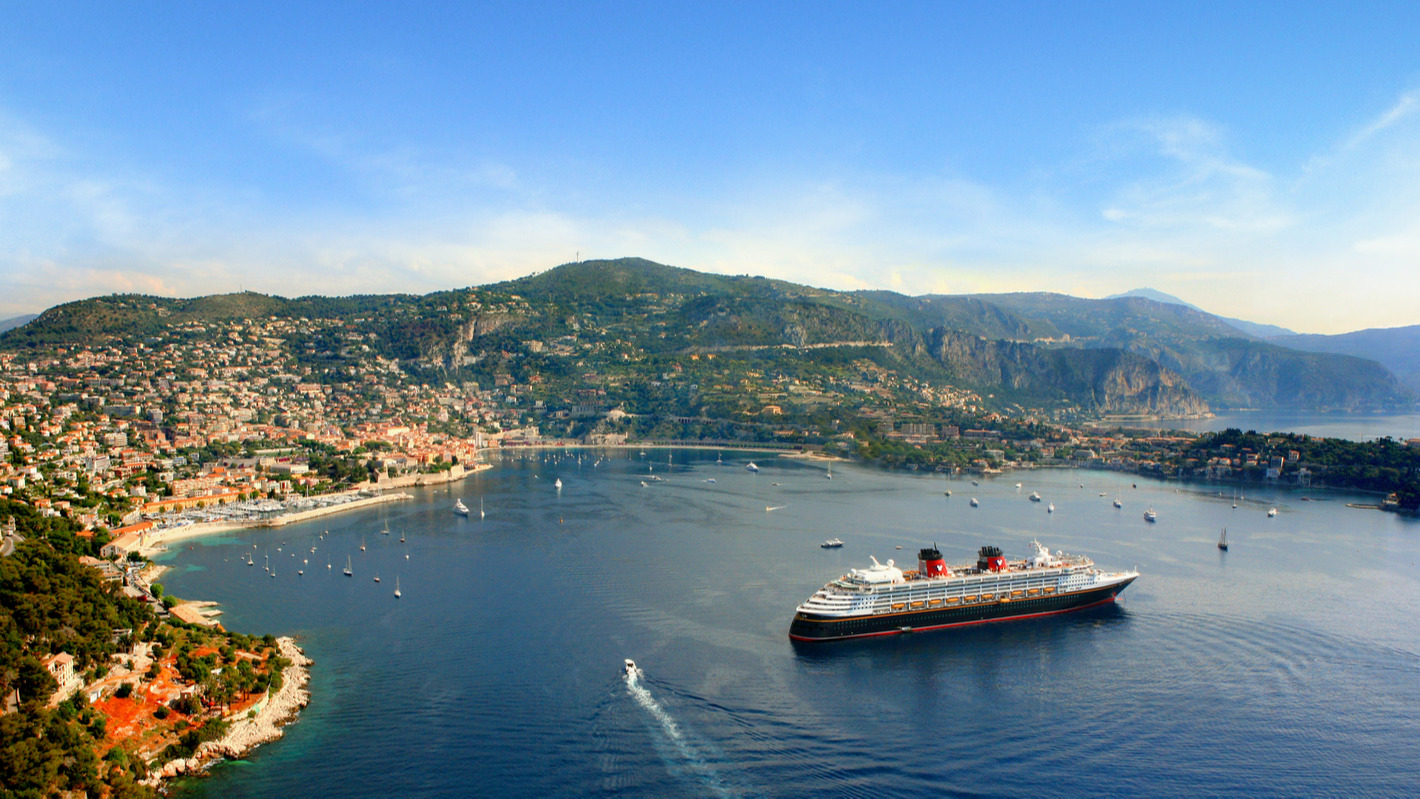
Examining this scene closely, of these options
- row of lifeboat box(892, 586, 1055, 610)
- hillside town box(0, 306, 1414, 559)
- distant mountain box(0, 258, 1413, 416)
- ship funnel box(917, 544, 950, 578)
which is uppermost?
distant mountain box(0, 258, 1413, 416)

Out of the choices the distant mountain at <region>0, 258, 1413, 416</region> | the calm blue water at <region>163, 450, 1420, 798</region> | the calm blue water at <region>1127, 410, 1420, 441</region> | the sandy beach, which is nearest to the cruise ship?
the calm blue water at <region>163, 450, 1420, 798</region>

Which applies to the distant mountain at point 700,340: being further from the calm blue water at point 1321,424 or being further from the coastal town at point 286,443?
the calm blue water at point 1321,424

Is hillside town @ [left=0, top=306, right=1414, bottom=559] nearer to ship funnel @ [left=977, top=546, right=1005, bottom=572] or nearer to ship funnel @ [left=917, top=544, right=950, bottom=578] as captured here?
ship funnel @ [left=917, top=544, right=950, bottom=578]

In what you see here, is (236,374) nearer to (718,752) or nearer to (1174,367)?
(718,752)

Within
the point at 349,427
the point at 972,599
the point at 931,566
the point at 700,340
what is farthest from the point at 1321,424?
the point at 349,427

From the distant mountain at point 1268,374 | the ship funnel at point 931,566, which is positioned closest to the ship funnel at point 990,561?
the ship funnel at point 931,566
